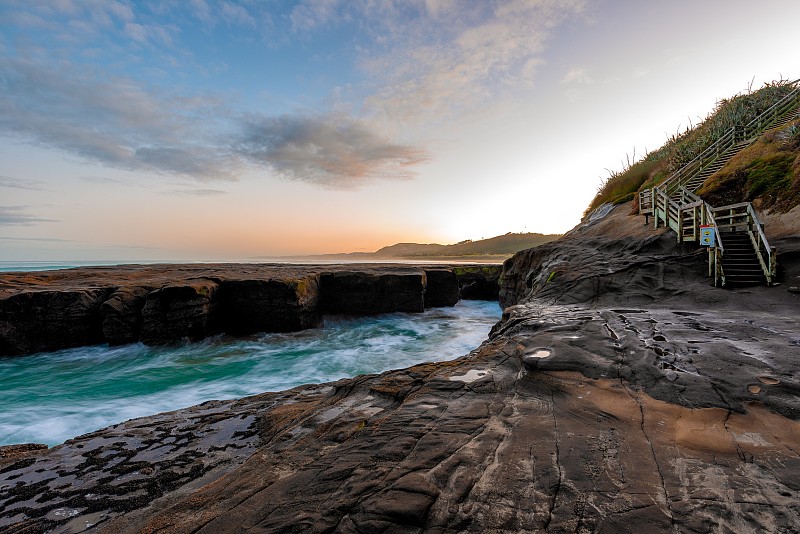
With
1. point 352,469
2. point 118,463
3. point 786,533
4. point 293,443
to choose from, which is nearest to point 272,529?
point 352,469

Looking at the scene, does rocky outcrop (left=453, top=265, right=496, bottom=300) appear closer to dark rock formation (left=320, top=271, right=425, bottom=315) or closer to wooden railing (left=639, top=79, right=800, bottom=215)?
dark rock formation (left=320, top=271, right=425, bottom=315)

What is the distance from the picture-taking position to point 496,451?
9.31ft

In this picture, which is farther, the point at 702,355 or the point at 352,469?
the point at 702,355

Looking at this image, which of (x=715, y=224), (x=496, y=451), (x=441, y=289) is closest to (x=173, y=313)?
(x=496, y=451)

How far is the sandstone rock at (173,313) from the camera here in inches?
559

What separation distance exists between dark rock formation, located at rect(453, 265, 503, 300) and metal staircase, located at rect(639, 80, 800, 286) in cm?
A: 1459

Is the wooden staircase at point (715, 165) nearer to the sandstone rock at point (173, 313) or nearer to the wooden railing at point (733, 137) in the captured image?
the wooden railing at point (733, 137)

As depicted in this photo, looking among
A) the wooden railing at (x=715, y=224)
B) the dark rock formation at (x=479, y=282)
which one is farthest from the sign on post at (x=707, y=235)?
the dark rock formation at (x=479, y=282)

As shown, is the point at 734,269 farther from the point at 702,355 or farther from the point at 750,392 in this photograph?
the point at 750,392

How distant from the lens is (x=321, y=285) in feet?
67.7

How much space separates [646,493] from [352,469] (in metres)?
2.13

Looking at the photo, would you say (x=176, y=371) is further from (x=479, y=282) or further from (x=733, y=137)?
(x=733, y=137)

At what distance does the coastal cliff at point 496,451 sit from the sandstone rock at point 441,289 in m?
19.1

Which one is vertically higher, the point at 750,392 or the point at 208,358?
the point at 750,392
